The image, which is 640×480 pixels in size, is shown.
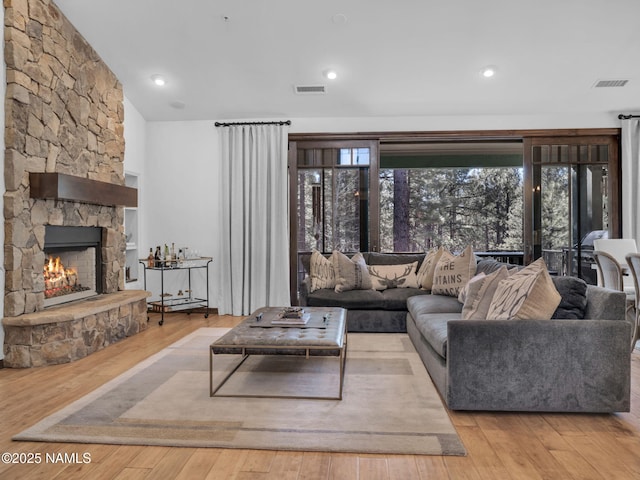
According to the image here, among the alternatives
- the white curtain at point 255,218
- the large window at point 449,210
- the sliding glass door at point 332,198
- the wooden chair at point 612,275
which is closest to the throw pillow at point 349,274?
the sliding glass door at point 332,198

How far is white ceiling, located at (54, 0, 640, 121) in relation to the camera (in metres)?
4.00

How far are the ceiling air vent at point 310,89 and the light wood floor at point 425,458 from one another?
3.87 metres

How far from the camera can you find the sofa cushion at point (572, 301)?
2633mm

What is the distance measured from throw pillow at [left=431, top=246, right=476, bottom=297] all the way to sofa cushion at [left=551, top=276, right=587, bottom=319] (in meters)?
1.69

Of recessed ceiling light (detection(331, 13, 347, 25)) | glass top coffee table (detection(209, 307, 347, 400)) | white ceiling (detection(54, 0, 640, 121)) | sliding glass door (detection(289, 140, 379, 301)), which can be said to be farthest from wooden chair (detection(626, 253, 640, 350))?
recessed ceiling light (detection(331, 13, 347, 25))

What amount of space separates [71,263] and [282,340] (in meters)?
2.96

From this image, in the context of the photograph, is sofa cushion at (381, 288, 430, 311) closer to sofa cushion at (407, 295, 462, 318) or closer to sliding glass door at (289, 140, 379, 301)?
sofa cushion at (407, 295, 462, 318)

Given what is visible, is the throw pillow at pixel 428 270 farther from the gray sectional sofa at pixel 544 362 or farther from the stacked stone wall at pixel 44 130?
the stacked stone wall at pixel 44 130

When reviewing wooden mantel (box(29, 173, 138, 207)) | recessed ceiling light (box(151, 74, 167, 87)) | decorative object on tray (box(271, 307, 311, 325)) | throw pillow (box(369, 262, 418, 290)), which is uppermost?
recessed ceiling light (box(151, 74, 167, 87))

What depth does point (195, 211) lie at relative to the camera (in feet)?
20.0

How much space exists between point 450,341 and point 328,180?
12.3ft

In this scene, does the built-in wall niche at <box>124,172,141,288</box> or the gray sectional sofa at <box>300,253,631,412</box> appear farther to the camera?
the built-in wall niche at <box>124,172,141,288</box>

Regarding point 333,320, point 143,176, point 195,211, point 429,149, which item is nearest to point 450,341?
point 333,320

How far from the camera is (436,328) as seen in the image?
3.07m
